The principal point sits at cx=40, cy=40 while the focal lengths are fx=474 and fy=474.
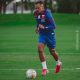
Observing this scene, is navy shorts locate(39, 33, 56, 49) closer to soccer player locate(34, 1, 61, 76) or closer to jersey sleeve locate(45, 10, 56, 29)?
soccer player locate(34, 1, 61, 76)

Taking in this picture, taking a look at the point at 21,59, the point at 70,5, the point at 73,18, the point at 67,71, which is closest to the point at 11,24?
the point at 73,18

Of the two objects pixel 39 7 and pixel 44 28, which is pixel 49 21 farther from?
pixel 39 7

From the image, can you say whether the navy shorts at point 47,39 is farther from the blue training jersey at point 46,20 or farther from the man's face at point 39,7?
the man's face at point 39,7

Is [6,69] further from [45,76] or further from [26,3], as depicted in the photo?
[26,3]

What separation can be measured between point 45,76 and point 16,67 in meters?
2.35

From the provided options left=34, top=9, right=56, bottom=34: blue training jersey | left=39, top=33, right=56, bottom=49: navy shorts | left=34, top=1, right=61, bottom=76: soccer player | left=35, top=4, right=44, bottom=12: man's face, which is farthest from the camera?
left=39, top=33, right=56, bottom=49: navy shorts

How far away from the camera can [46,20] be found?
13.4 meters

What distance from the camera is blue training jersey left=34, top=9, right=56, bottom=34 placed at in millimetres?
13312

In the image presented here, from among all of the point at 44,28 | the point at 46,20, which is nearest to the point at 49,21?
the point at 46,20

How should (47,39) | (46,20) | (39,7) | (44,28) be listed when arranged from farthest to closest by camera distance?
(47,39), (46,20), (44,28), (39,7)

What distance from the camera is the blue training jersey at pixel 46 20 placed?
13.3m

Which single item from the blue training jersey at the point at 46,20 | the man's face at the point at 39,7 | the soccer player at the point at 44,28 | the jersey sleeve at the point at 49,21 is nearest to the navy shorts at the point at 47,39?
the soccer player at the point at 44,28

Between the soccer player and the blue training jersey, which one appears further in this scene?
the blue training jersey

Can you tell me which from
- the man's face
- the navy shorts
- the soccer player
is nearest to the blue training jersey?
the soccer player
